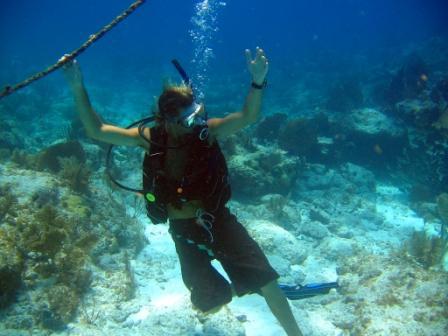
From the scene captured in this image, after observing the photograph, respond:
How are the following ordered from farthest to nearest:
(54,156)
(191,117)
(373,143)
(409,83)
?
(409,83), (373,143), (54,156), (191,117)

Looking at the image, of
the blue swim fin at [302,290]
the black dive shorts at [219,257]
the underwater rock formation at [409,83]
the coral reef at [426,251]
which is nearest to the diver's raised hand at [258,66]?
the black dive shorts at [219,257]

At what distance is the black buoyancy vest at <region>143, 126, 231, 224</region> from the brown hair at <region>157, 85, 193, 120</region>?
260 mm

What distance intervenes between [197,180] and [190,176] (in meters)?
0.09

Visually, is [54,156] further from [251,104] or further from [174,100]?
[251,104]

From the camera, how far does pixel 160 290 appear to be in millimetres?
6031

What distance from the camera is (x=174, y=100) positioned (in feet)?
11.4

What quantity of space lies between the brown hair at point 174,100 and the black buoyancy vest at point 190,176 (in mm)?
260

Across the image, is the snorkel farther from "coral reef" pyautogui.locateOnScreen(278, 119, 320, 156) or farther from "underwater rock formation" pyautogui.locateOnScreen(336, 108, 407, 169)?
"underwater rock formation" pyautogui.locateOnScreen(336, 108, 407, 169)

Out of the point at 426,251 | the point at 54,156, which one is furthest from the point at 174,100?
the point at 54,156

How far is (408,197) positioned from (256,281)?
10200mm

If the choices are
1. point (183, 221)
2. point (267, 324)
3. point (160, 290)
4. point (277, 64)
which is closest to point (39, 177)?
point (160, 290)

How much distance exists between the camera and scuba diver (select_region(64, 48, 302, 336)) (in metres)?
3.53

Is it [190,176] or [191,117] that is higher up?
[191,117]

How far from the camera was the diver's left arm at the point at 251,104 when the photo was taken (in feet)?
11.4
